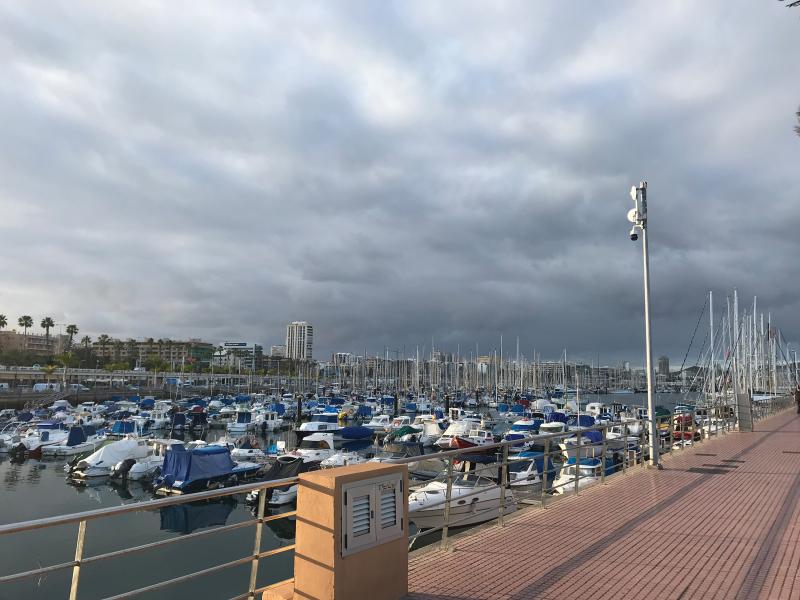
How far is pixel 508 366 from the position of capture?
531 feet

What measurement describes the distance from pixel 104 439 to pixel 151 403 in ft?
122

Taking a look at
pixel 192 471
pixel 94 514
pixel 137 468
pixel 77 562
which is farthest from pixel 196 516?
pixel 77 562

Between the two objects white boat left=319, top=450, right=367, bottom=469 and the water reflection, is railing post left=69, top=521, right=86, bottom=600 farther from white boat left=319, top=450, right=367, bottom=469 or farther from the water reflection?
white boat left=319, top=450, right=367, bottom=469

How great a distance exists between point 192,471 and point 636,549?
29.5m

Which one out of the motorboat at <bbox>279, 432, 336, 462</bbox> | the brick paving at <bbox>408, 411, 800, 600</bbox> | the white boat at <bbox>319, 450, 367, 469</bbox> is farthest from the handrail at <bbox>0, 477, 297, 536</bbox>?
the motorboat at <bbox>279, 432, 336, 462</bbox>

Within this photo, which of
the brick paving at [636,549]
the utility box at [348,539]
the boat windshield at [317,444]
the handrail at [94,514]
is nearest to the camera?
the handrail at [94,514]

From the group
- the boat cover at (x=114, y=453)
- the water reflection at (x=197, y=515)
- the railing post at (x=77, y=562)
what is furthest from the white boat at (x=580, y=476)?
the boat cover at (x=114, y=453)

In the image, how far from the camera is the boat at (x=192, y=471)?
31.7 m

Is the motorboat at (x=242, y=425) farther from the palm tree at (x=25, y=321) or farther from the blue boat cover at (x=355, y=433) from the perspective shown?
the palm tree at (x=25, y=321)

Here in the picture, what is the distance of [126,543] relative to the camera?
23469mm

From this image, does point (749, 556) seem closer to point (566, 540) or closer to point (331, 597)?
point (566, 540)

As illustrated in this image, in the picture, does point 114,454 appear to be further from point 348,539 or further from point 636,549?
point 348,539

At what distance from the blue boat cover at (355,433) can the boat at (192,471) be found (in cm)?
2144

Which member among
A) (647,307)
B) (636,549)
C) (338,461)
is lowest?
(338,461)
